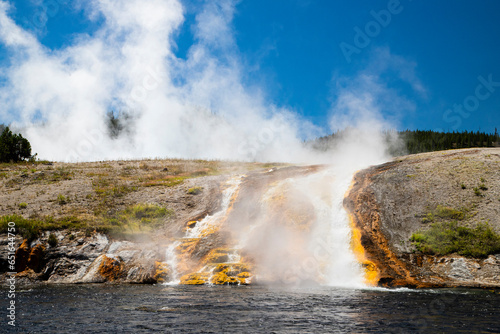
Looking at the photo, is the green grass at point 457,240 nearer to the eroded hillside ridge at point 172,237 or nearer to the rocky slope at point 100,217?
the eroded hillside ridge at point 172,237

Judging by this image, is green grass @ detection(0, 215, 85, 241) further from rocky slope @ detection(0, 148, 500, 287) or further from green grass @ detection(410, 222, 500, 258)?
green grass @ detection(410, 222, 500, 258)

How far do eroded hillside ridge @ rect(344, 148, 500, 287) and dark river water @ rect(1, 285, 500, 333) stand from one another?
3.04m

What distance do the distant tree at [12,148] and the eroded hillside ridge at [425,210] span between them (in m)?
54.5

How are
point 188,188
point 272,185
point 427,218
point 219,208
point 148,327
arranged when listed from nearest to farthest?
point 148,327 → point 427,218 → point 219,208 → point 272,185 → point 188,188

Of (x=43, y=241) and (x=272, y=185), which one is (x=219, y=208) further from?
(x=43, y=241)

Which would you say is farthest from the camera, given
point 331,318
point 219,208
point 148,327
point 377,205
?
point 219,208

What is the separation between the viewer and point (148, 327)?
10844 mm

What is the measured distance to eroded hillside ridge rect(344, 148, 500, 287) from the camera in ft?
65.3

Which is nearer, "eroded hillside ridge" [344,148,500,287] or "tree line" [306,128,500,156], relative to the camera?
"eroded hillside ridge" [344,148,500,287]

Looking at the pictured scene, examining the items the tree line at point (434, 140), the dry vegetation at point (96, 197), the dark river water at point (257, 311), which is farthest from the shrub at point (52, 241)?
the tree line at point (434, 140)

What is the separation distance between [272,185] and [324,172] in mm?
7348

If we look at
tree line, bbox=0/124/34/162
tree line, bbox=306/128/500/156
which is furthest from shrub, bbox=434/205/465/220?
tree line, bbox=306/128/500/156

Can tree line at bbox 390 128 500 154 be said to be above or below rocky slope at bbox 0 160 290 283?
above

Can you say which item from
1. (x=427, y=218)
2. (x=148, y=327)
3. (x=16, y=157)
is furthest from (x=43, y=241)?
(x=16, y=157)
